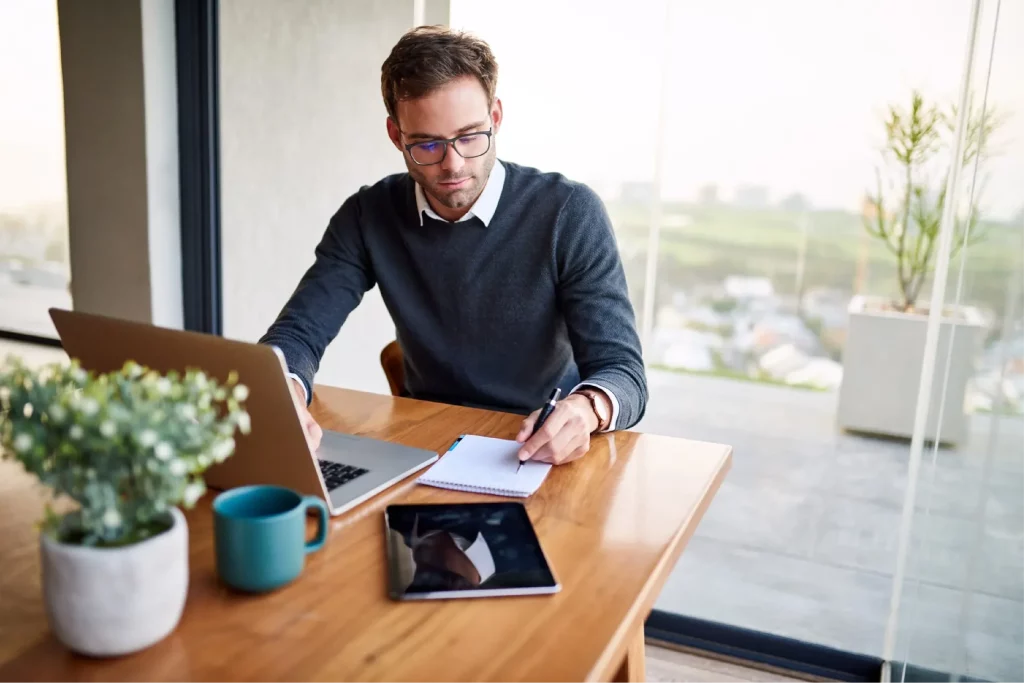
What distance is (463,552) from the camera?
0.86 meters

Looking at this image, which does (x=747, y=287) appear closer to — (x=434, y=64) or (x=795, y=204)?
(x=795, y=204)

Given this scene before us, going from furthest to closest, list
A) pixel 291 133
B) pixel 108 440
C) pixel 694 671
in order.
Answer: pixel 291 133, pixel 694 671, pixel 108 440

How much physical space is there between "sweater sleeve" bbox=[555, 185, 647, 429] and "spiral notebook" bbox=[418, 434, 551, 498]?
0.26 metres

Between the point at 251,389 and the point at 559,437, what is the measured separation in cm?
43

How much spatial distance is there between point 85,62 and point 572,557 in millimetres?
2109

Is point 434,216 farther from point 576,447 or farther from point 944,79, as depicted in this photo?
point 944,79

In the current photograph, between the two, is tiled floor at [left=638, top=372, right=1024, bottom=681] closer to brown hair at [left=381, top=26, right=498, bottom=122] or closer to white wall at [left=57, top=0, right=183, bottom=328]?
brown hair at [left=381, top=26, right=498, bottom=122]

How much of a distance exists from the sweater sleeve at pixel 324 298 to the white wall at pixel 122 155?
0.92 meters

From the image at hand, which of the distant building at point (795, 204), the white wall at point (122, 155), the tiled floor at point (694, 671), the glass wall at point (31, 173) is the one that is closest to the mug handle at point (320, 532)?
the tiled floor at point (694, 671)

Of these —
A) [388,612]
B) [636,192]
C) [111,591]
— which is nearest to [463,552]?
[388,612]

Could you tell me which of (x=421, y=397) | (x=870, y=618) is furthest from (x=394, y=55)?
(x=870, y=618)

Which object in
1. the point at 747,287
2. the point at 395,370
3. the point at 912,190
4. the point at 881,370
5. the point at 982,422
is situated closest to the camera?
the point at 982,422

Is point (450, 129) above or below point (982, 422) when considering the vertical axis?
above

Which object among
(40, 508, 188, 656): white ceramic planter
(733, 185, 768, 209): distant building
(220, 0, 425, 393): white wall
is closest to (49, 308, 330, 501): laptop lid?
(40, 508, 188, 656): white ceramic planter
